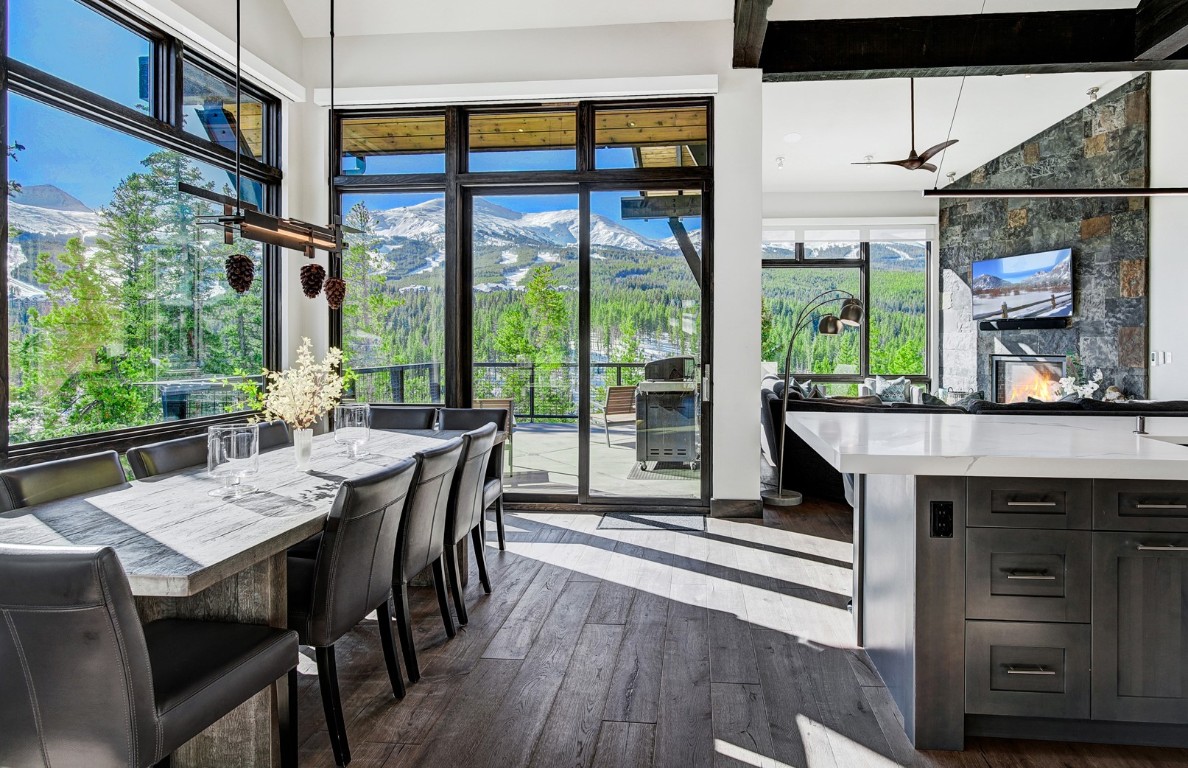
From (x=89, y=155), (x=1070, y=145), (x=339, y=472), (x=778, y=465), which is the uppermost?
(x=1070, y=145)

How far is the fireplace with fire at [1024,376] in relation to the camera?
706 cm

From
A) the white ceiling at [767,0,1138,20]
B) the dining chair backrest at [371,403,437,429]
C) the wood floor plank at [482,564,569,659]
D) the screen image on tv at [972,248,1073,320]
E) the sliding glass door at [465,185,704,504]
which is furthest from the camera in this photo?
the screen image on tv at [972,248,1073,320]

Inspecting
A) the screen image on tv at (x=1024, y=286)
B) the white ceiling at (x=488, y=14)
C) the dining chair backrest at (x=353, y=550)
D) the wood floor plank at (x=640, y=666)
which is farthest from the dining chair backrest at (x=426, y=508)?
the screen image on tv at (x=1024, y=286)

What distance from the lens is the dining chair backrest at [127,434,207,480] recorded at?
2.59 meters

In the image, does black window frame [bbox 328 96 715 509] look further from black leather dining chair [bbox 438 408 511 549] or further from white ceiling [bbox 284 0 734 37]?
black leather dining chair [bbox 438 408 511 549]

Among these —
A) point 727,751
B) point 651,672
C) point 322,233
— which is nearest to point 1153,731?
point 727,751

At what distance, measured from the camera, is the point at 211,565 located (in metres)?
1.49

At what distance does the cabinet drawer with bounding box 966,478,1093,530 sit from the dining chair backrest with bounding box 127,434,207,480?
113 inches

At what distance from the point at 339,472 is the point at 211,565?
43.5 inches

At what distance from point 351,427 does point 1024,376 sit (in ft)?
24.1

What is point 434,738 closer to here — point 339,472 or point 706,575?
point 339,472

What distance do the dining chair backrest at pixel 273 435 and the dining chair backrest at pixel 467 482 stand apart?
1064mm

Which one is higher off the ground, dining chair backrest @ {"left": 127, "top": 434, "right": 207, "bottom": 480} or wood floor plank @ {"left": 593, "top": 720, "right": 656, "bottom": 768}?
dining chair backrest @ {"left": 127, "top": 434, "right": 207, "bottom": 480}

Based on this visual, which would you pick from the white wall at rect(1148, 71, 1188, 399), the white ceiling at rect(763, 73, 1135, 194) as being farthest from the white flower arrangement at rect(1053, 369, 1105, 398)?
the white ceiling at rect(763, 73, 1135, 194)
